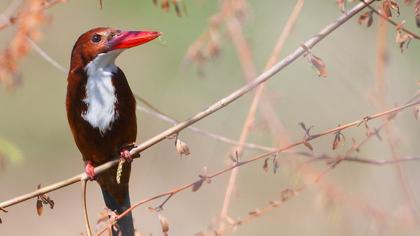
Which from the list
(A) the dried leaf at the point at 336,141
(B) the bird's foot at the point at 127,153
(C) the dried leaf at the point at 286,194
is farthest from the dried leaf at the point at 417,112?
(B) the bird's foot at the point at 127,153

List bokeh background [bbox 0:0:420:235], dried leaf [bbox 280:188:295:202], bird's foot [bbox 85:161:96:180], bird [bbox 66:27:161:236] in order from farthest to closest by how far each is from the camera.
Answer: bokeh background [bbox 0:0:420:235] < bird [bbox 66:27:161:236] < bird's foot [bbox 85:161:96:180] < dried leaf [bbox 280:188:295:202]

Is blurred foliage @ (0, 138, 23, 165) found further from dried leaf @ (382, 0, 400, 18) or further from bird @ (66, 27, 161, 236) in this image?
dried leaf @ (382, 0, 400, 18)

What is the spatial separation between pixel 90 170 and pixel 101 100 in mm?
277

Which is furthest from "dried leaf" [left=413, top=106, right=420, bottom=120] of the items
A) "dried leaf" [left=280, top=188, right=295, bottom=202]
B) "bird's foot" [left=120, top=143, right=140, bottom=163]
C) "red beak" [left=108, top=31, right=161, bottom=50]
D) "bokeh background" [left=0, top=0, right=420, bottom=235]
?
"bokeh background" [left=0, top=0, right=420, bottom=235]

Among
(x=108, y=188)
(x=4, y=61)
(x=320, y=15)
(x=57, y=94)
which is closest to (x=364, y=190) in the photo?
(x=320, y=15)

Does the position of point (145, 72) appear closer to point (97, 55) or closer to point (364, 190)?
point (364, 190)

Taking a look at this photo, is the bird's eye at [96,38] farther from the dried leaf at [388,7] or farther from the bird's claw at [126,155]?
the dried leaf at [388,7]

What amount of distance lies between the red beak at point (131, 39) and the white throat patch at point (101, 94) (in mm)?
46

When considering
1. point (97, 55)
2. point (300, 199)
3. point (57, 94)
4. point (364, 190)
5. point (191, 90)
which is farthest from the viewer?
point (57, 94)

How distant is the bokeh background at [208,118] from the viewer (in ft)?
18.0

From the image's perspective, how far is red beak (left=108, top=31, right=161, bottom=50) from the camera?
341 centimetres

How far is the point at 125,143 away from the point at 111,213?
2.58ft

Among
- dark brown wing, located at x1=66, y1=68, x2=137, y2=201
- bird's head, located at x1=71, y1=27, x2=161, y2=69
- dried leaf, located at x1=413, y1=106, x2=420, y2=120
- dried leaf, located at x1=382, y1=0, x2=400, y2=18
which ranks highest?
bird's head, located at x1=71, y1=27, x2=161, y2=69

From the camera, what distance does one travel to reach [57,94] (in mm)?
8562
